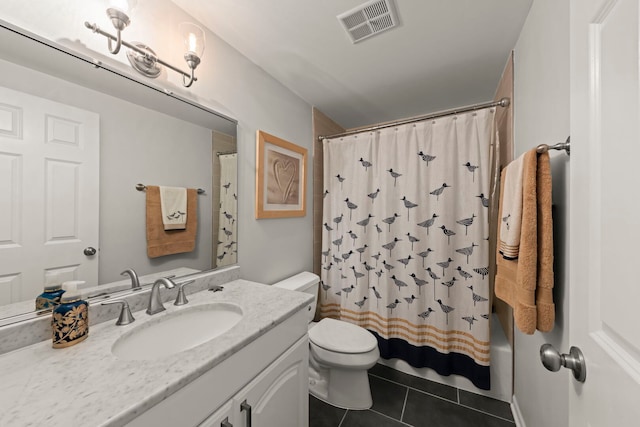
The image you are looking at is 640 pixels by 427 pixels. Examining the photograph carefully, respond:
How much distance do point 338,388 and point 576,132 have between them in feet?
5.68

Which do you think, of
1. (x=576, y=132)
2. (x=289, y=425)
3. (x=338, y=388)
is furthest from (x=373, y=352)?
(x=576, y=132)

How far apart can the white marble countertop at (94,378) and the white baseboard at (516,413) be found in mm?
1600

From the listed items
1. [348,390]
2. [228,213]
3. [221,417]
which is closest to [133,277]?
[228,213]

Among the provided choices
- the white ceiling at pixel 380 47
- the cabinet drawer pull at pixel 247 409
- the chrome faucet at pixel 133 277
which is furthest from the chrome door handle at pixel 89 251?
the white ceiling at pixel 380 47

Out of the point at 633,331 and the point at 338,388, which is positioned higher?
the point at 633,331

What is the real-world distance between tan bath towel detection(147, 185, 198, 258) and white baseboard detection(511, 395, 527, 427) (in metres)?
2.06

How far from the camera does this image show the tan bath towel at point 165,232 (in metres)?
1.08

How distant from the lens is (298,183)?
203 centimetres

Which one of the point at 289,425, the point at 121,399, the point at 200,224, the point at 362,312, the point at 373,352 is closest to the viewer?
the point at 121,399

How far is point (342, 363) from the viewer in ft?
4.76

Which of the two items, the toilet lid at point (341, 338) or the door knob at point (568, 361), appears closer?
the door knob at point (568, 361)

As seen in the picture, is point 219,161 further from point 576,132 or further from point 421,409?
point 421,409

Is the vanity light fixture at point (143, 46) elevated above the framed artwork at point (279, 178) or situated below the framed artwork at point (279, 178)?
above

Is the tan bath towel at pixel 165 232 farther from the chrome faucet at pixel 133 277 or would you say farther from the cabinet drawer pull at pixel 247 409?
the cabinet drawer pull at pixel 247 409
